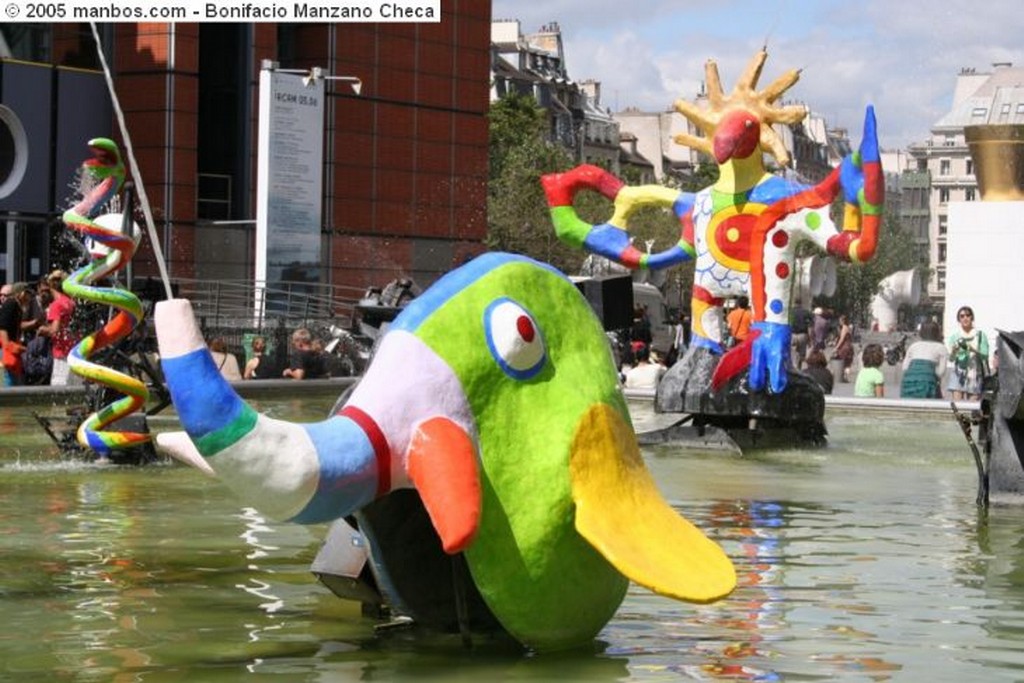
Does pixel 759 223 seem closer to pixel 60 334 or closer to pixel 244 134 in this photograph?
pixel 60 334

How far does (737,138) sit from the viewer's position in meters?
18.1

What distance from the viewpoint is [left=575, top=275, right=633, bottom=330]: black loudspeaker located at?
1056cm

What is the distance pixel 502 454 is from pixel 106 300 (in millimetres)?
8222

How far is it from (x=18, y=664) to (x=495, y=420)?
1.84 meters

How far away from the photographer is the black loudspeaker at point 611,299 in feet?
34.7

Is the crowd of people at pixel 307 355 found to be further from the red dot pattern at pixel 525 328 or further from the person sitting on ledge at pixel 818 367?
the red dot pattern at pixel 525 328

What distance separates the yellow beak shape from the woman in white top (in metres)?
17.2

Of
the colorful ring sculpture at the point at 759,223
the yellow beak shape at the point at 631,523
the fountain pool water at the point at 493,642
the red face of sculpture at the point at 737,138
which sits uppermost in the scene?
the red face of sculpture at the point at 737,138

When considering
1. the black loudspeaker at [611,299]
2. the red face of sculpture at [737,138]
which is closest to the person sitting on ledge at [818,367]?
the red face of sculpture at [737,138]

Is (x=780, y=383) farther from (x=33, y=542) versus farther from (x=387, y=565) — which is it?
(x=387, y=565)

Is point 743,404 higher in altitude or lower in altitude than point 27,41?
lower

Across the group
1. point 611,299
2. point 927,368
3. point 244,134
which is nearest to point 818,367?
point 927,368

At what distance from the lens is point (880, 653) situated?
7840mm

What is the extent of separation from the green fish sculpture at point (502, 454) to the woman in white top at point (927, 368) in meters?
17.2
